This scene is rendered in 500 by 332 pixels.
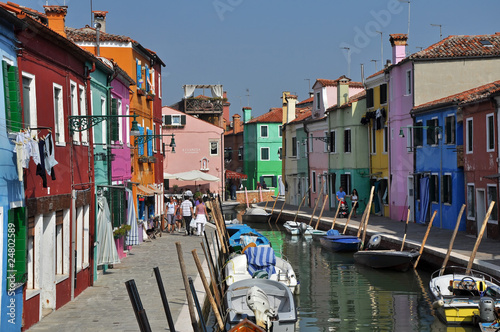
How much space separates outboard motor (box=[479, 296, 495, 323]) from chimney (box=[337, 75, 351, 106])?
2920cm

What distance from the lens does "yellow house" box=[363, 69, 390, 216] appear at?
3753 centimetres

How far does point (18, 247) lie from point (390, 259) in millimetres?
14814

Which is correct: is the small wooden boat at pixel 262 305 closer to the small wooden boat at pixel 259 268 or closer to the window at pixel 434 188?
the small wooden boat at pixel 259 268

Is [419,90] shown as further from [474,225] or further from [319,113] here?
[319,113]

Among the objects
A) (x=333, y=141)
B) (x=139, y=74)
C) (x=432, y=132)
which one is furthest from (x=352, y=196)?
(x=139, y=74)

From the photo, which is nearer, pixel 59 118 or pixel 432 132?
pixel 59 118

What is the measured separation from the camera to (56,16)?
20.4m

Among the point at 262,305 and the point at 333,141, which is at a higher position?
the point at 333,141

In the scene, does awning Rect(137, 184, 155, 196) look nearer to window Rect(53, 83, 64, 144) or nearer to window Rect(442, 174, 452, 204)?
window Rect(442, 174, 452, 204)

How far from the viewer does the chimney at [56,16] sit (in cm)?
2025

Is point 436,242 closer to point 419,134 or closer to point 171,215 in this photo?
point 419,134

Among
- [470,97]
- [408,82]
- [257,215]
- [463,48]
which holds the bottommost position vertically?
[257,215]

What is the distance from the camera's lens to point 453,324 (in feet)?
52.3

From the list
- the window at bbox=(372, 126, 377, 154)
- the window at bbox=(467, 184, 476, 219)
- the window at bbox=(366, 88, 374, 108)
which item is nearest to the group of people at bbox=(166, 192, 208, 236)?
the window at bbox=(467, 184, 476, 219)
